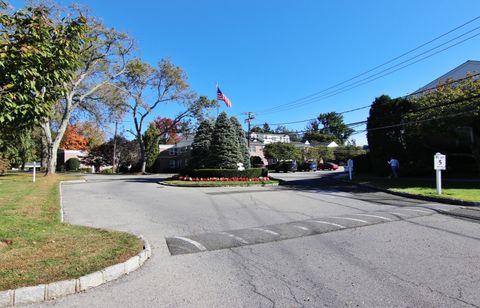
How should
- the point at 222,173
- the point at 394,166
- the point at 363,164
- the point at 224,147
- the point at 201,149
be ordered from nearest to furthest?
the point at 394,166, the point at 222,173, the point at 224,147, the point at 201,149, the point at 363,164

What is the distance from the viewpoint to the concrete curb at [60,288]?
4.21m

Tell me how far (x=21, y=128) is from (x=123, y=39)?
32.3 metres

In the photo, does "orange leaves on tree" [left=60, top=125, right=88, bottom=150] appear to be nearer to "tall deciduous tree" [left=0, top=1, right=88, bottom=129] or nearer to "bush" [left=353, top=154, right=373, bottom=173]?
"bush" [left=353, top=154, right=373, bottom=173]

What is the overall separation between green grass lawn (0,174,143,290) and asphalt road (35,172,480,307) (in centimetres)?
49

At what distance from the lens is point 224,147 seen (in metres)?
27.6

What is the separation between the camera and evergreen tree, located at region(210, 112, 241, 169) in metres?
27.6

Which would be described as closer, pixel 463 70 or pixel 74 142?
pixel 463 70

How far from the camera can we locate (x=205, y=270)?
5.51 metres

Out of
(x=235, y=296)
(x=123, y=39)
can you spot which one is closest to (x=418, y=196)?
(x=235, y=296)

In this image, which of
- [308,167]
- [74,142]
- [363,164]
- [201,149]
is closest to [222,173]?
[201,149]

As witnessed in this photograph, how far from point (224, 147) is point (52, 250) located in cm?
2176

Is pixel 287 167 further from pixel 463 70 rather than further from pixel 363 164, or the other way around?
pixel 463 70

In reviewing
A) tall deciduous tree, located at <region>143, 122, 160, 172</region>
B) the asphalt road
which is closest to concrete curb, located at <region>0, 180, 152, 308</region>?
the asphalt road

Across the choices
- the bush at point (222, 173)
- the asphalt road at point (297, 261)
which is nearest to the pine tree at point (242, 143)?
the bush at point (222, 173)
